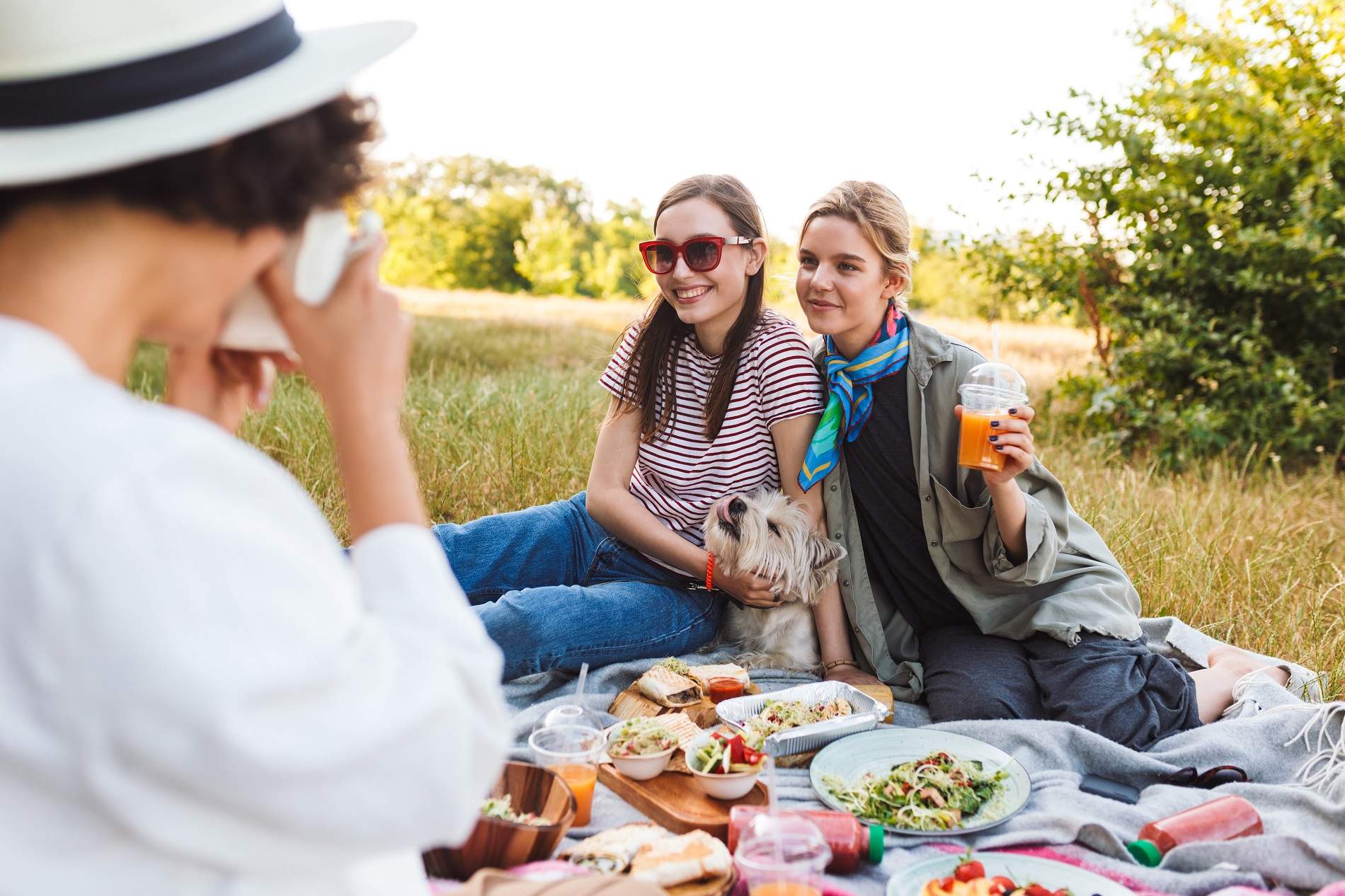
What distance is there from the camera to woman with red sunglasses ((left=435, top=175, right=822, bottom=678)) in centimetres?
384

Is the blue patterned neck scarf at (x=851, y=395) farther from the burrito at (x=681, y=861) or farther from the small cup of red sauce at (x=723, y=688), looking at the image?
the burrito at (x=681, y=861)

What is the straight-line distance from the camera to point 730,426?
4.04 metres

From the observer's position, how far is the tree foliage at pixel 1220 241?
284 inches

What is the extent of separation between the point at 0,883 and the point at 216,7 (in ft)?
3.13

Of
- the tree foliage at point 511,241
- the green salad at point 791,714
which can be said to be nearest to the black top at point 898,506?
the green salad at point 791,714

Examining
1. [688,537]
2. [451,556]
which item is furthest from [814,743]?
[451,556]

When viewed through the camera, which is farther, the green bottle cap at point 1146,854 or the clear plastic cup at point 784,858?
the green bottle cap at point 1146,854

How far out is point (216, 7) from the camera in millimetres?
1121

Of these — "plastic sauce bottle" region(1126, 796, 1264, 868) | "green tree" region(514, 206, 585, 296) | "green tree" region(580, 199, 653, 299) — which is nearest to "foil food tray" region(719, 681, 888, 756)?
"plastic sauce bottle" region(1126, 796, 1264, 868)

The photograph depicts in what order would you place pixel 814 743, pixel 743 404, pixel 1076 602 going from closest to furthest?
pixel 814 743, pixel 1076 602, pixel 743 404

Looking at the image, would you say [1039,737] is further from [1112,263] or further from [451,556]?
[1112,263]

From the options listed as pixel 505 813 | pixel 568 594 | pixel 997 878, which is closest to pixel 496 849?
pixel 505 813

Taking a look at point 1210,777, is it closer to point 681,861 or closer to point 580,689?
point 681,861

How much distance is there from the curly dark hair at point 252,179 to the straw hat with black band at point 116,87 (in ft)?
0.06
